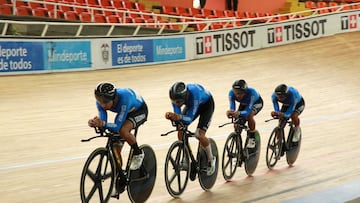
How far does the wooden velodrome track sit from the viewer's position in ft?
19.8

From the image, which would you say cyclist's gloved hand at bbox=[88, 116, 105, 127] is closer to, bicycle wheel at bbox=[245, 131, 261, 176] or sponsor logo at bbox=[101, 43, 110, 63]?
bicycle wheel at bbox=[245, 131, 261, 176]

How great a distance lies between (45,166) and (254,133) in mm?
2290

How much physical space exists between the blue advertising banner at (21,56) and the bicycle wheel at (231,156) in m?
6.32

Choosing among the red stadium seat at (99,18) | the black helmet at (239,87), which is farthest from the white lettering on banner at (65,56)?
the black helmet at (239,87)

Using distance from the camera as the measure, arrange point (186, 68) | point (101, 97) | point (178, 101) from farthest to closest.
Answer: point (186, 68), point (178, 101), point (101, 97)

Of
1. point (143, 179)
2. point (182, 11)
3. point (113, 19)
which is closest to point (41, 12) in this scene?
point (113, 19)

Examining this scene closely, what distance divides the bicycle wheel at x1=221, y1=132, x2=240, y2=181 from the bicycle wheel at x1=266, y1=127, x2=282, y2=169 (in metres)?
0.69

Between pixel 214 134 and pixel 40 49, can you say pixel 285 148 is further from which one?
pixel 40 49

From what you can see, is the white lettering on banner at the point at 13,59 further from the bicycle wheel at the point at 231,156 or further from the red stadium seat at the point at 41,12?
the bicycle wheel at the point at 231,156

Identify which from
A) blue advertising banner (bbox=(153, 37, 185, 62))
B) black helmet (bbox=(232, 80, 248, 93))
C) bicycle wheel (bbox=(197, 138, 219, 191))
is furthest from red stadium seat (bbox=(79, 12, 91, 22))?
bicycle wheel (bbox=(197, 138, 219, 191))

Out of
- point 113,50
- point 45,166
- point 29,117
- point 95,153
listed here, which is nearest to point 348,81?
point 113,50

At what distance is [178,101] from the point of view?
17.4ft

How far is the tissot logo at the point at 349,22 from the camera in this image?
1902 centimetres

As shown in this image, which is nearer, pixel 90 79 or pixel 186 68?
pixel 90 79
